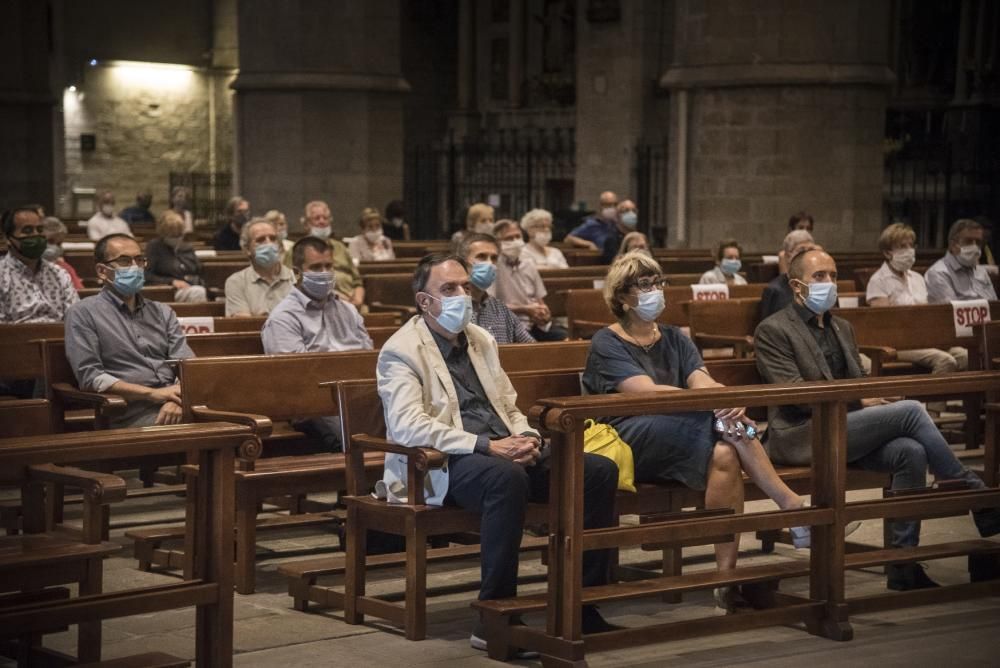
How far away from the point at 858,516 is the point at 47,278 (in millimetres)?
5212

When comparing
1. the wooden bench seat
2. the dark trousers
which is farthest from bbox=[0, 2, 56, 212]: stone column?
the wooden bench seat

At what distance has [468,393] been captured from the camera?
6.36 m

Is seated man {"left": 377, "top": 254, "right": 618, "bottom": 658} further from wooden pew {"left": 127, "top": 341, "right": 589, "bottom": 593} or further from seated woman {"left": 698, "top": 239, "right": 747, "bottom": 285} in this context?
seated woman {"left": 698, "top": 239, "right": 747, "bottom": 285}

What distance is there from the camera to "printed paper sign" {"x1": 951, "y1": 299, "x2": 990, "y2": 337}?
1059 centimetres

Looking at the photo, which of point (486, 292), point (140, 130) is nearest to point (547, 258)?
point (486, 292)

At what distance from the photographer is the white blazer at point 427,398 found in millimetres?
6027

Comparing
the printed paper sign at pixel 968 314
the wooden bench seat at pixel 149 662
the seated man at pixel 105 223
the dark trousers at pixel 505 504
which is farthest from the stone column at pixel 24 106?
the wooden bench seat at pixel 149 662

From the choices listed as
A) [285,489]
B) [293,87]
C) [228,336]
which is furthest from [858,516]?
[293,87]

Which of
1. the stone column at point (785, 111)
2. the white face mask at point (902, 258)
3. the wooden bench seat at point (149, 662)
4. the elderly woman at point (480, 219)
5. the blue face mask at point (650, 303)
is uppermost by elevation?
the stone column at point (785, 111)

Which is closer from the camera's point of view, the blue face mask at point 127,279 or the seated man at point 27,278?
the blue face mask at point 127,279

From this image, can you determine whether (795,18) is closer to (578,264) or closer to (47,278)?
(578,264)

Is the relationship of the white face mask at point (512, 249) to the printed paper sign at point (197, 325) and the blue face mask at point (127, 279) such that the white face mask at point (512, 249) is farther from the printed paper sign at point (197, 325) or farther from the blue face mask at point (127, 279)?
the blue face mask at point (127, 279)

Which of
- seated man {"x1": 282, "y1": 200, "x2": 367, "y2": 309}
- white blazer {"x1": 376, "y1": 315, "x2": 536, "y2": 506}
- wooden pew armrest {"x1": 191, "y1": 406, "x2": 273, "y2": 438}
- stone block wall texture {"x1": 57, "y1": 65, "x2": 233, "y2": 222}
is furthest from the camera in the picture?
stone block wall texture {"x1": 57, "y1": 65, "x2": 233, "y2": 222}

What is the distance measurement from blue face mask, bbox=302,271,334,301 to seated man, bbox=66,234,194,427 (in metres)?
0.66
